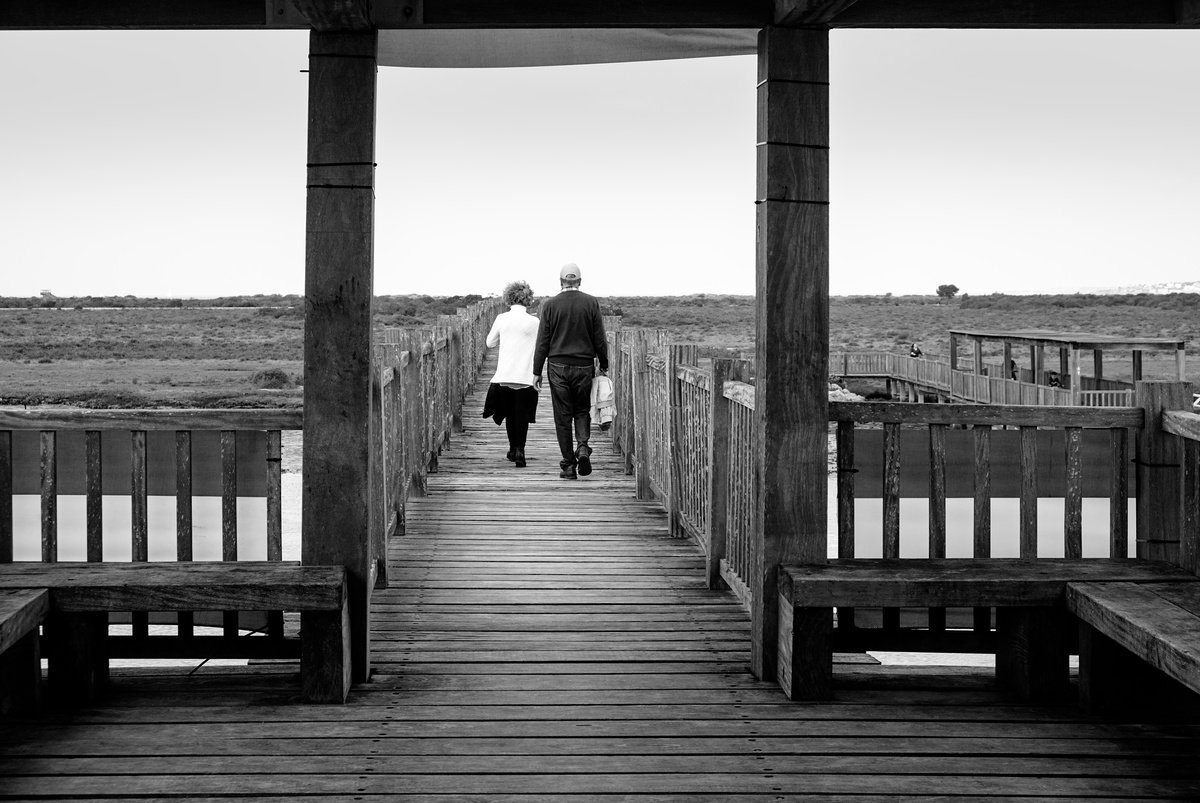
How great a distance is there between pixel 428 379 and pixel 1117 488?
6.98m

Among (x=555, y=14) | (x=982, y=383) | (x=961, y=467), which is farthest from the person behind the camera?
(x=982, y=383)

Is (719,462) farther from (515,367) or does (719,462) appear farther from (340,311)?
(515,367)

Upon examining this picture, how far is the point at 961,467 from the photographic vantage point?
268 inches

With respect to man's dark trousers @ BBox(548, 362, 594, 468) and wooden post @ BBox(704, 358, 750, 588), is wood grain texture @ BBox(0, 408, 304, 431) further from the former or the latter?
man's dark trousers @ BBox(548, 362, 594, 468)

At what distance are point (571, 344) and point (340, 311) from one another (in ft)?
18.8

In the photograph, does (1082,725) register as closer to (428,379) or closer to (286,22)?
(286,22)

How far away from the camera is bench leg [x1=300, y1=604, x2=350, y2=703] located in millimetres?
A: 4895

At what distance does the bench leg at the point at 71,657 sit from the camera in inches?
191

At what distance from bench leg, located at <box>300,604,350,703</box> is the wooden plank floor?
0.29 ft

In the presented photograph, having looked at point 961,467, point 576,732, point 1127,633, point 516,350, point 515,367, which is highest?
point 516,350

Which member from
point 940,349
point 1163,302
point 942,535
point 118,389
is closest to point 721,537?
point 942,535

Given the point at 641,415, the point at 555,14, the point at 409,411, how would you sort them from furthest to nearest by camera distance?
1. the point at 641,415
2. the point at 409,411
3. the point at 555,14

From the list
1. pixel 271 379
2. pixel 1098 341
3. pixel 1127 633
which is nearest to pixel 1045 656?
pixel 1127 633

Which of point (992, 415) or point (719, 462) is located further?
point (719, 462)
